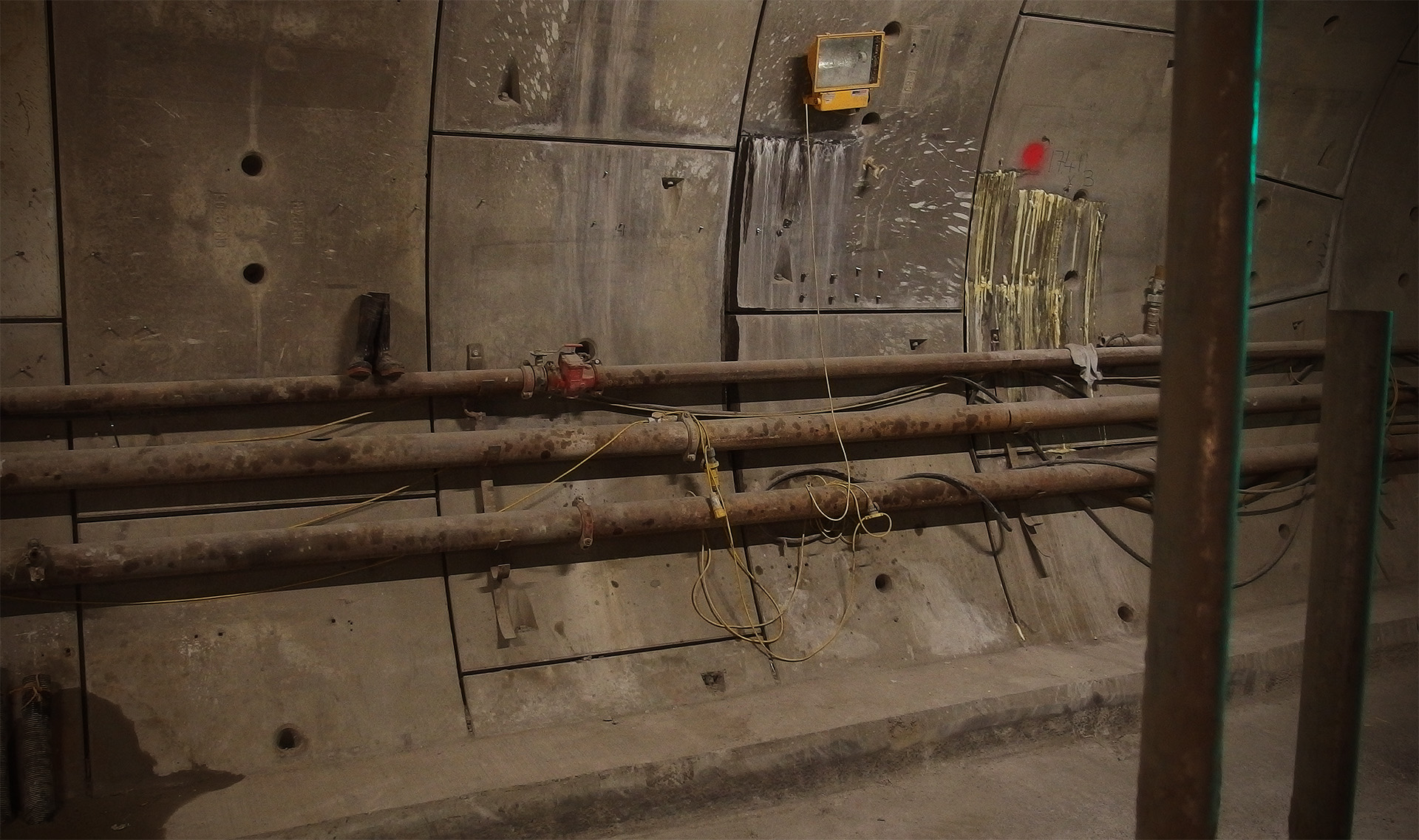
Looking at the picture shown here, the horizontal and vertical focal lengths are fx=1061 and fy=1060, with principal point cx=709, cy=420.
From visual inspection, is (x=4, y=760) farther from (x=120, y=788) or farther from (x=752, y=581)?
(x=752, y=581)

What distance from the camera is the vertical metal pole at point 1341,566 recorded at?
7.36 ft

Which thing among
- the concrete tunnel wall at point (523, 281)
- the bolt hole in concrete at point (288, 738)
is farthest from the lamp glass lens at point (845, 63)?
the bolt hole in concrete at point (288, 738)

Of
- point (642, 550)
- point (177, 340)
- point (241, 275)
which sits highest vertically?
point (241, 275)

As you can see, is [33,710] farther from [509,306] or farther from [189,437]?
[509,306]

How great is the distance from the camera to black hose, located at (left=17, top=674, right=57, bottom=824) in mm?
2955

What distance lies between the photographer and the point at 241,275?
3.58 meters

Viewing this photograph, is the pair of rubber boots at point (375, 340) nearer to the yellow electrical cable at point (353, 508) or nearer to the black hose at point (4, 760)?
the yellow electrical cable at point (353, 508)

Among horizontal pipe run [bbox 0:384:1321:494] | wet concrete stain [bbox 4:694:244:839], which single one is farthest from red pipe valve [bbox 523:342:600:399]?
wet concrete stain [bbox 4:694:244:839]

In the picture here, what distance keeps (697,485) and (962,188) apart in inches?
71.8

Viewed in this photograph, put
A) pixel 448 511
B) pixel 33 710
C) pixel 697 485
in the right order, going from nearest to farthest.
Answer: pixel 33 710 < pixel 448 511 < pixel 697 485

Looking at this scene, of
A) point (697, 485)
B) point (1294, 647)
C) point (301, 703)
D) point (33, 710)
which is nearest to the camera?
point (33, 710)

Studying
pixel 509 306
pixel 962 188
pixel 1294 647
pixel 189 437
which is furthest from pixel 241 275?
pixel 1294 647

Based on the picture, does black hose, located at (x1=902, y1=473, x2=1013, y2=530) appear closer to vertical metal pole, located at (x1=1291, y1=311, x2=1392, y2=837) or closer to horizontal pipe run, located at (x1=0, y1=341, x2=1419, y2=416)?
horizontal pipe run, located at (x1=0, y1=341, x2=1419, y2=416)

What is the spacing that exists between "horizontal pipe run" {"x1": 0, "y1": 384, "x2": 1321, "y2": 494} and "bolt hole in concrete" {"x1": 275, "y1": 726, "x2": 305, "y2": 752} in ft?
2.63
